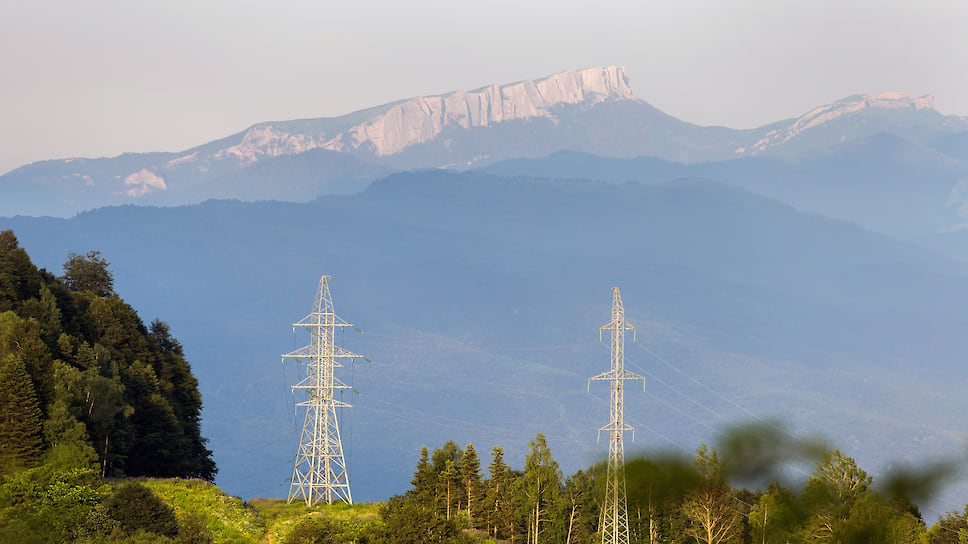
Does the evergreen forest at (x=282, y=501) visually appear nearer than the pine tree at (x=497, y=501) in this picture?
Yes

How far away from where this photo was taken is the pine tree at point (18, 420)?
7538 centimetres

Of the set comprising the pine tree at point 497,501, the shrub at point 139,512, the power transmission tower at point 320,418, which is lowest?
the shrub at point 139,512

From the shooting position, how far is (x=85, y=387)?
84938 mm

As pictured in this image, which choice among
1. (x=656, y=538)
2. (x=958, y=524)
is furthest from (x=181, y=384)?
(x=958, y=524)

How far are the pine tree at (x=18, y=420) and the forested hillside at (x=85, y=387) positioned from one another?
68 mm

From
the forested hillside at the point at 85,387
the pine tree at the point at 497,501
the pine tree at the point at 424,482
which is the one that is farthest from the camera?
the pine tree at the point at 424,482

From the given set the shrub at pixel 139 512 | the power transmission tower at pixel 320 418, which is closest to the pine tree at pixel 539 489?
the power transmission tower at pixel 320 418

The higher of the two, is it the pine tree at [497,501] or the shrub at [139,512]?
the pine tree at [497,501]

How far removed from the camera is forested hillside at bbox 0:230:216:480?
3054 inches

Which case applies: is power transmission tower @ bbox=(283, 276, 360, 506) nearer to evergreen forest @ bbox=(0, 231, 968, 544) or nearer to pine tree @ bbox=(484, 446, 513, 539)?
evergreen forest @ bbox=(0, 231, 968, 544)

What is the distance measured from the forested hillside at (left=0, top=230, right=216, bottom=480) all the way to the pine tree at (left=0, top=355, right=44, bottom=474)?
0.07 meters

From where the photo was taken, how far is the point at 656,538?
86812mm

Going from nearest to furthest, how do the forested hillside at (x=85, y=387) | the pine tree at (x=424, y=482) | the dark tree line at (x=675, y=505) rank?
1. the dark tree line at (x=675, y=505)
2. the forested hillside at (x=85, y=387)
3. the pine tree at (x=424, y=482)

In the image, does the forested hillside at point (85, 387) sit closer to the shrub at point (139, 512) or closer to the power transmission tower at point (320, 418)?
the shrub at point (139, 512)
